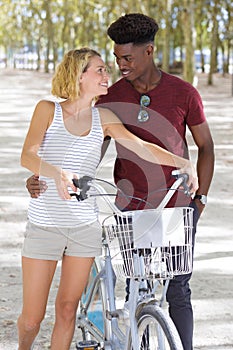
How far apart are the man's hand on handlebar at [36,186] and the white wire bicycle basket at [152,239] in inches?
17.8

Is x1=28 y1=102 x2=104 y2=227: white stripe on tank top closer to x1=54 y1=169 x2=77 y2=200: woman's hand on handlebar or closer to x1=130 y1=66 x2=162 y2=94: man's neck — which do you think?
x1=54 y1=169 x2=77 y2=200: woman's hand on handlebar

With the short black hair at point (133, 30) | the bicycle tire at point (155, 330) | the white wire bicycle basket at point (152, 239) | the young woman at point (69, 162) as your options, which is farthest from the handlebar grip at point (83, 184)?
the short black hair at point (133, 30)

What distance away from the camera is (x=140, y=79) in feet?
15.1

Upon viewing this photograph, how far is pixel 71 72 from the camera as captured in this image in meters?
4.36

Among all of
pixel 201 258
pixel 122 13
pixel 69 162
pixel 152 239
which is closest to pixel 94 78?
pixel 69 162

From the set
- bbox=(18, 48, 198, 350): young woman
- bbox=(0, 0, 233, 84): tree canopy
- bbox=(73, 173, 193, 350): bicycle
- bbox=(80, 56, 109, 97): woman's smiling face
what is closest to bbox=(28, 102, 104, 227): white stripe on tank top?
bbox=(18, 48, 198, 350): young woman

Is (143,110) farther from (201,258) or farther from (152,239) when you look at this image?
(201,258)

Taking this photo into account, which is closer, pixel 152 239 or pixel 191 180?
pixel 152 239

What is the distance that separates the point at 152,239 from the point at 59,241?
625 millimetres

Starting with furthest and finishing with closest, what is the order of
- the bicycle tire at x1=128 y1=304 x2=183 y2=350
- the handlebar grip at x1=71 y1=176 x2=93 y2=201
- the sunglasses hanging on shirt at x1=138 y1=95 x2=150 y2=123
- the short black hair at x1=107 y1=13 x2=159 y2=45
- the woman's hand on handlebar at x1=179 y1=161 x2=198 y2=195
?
the sunglasses hanging on shirt at x1=138 y1=95 x2=150 y2=123 → the short black hair at x1=107 y1=13 x2=159 y2=45 → the woman's hand on handlebar at x1=179 y1=161 x2=198 y2=195 → the handlebar grip at x1=71 y1=176 x2=93 y2=201 → the bicycle tire at x1=128 y1=304 x2=183 y2=350

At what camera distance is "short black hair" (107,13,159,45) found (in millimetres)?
4520

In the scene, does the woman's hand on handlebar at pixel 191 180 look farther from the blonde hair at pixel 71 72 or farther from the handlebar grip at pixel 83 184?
the blonde hair at pixel 71 72

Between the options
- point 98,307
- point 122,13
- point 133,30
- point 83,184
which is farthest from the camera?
point 122,13

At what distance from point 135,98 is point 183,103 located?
0.81 ft
